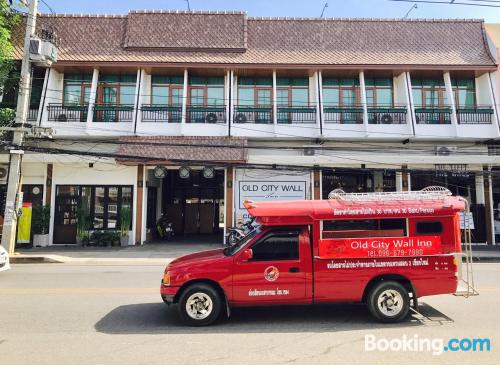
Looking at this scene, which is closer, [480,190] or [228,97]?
[228,97]

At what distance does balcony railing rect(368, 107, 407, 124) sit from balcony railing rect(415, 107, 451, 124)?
80cm

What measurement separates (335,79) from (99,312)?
17.3m

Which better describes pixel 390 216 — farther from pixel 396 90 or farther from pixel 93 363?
pixel 396 90

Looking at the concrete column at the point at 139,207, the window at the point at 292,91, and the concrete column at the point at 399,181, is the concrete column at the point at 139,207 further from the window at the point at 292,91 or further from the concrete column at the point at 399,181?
the concrete column at the point at 399,181

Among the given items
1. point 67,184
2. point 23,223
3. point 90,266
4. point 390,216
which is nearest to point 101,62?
point 67,184

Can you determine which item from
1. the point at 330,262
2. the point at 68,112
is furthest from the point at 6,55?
the point at 330,262

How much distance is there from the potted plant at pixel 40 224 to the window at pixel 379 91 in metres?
17.3

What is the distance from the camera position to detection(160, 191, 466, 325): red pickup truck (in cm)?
641

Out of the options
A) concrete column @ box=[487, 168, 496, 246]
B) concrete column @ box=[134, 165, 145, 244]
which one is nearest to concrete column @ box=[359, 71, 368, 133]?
concrete column @ box=[487, 168, 496, 246]

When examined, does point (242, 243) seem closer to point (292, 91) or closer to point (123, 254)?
point (123, 254)

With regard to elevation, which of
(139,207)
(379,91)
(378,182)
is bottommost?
(139,207)

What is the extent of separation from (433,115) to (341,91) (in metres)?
4.93

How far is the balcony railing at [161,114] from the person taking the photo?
64.2 ft

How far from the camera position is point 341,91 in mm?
20562
